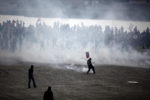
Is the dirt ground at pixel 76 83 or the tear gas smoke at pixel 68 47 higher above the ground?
the tear gas smoke at pixel 68 47

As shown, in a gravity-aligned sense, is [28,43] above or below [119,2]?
below

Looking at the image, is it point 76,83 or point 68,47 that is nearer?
point 76,83

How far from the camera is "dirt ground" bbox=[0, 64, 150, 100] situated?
46.1 ft

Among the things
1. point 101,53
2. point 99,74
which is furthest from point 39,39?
point 99,74

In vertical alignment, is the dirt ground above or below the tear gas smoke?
below

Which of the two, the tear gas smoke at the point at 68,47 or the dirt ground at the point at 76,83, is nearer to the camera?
the dirt ground at the point at 76,83

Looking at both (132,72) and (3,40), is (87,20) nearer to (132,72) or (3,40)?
(3,40)

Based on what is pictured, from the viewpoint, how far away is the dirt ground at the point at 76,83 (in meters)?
14.1

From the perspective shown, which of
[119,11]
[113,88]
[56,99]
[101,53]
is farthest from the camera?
[119,11]

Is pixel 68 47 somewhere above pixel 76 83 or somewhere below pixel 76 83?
above

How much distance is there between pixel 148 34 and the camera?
3753cm

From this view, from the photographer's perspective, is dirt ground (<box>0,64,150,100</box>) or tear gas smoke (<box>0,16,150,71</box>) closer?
dirt ground (<box>0,64,150,100</box>)

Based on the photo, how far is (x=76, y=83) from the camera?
17.0 m

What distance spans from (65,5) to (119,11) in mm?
9845
